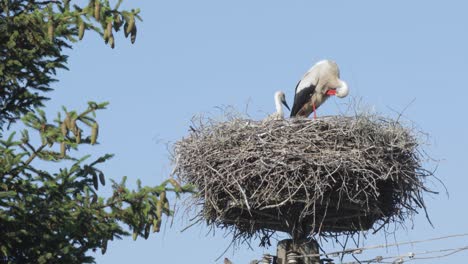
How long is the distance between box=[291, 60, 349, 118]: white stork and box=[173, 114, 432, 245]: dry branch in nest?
3426 mm

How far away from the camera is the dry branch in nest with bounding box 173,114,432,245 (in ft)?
32.1

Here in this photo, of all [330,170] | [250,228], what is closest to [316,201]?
[330,170]

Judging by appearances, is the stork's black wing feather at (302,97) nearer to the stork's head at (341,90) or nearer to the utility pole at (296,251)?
the stork's head at (341,90)

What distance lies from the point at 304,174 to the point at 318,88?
4.42m

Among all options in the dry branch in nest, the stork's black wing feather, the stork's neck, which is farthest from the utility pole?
the stork's black wing feather

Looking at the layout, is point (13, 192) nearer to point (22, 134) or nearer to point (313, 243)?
point (22, 134)

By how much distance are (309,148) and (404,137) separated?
1.10 m

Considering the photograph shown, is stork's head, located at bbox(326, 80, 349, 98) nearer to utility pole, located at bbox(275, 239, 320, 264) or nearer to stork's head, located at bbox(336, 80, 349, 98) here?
stork's head, located at bbox(336, 80, 349, 98)

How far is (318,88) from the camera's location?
14.1m

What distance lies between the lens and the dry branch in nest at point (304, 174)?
32.1ft

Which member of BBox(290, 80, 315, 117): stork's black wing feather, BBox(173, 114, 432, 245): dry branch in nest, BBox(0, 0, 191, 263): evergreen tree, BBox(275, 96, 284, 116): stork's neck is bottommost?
BBox(0, 0, 191, 263): evergreen tree

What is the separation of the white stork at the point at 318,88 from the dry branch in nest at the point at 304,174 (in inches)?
135

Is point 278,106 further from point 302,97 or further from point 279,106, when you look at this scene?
point 302,97

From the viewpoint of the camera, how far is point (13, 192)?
636 cm
